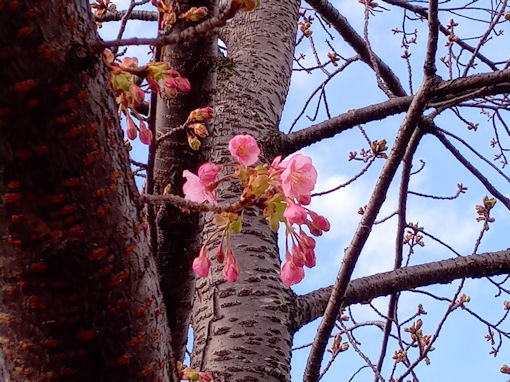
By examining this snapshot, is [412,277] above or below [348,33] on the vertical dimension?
below

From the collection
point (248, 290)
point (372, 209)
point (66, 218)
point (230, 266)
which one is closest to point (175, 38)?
point (66, 218)

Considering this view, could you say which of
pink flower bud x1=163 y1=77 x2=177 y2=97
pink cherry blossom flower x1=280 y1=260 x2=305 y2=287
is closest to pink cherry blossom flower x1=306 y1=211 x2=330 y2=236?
pink cherry blossom flower x1=280 y1=260 x2=305 y2=287

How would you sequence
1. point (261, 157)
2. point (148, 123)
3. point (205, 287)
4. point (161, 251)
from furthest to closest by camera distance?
point (261, 157) < point (205, 287) < point (161, 251) < point (148, 123)

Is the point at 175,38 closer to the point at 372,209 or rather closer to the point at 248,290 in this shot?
the point at 372,209

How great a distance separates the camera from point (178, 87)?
982 mm

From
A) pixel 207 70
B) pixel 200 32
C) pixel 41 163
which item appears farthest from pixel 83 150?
pixel 207 70

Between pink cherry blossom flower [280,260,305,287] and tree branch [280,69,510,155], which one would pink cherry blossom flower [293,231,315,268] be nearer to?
pink cherry blossom flower [280,260,305,287]

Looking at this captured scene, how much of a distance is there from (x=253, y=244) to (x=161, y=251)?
479mm

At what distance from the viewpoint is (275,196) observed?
98 cm

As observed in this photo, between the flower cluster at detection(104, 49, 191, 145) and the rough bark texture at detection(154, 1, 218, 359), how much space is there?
62 mm

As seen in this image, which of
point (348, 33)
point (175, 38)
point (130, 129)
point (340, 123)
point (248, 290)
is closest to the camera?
point (175, 38)

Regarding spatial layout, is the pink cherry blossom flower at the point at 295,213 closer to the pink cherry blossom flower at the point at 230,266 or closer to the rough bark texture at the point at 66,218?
the pink cherry blossom flower at the point at 230,266

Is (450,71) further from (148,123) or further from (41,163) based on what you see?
(41,163)

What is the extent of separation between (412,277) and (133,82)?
124 centimetres
